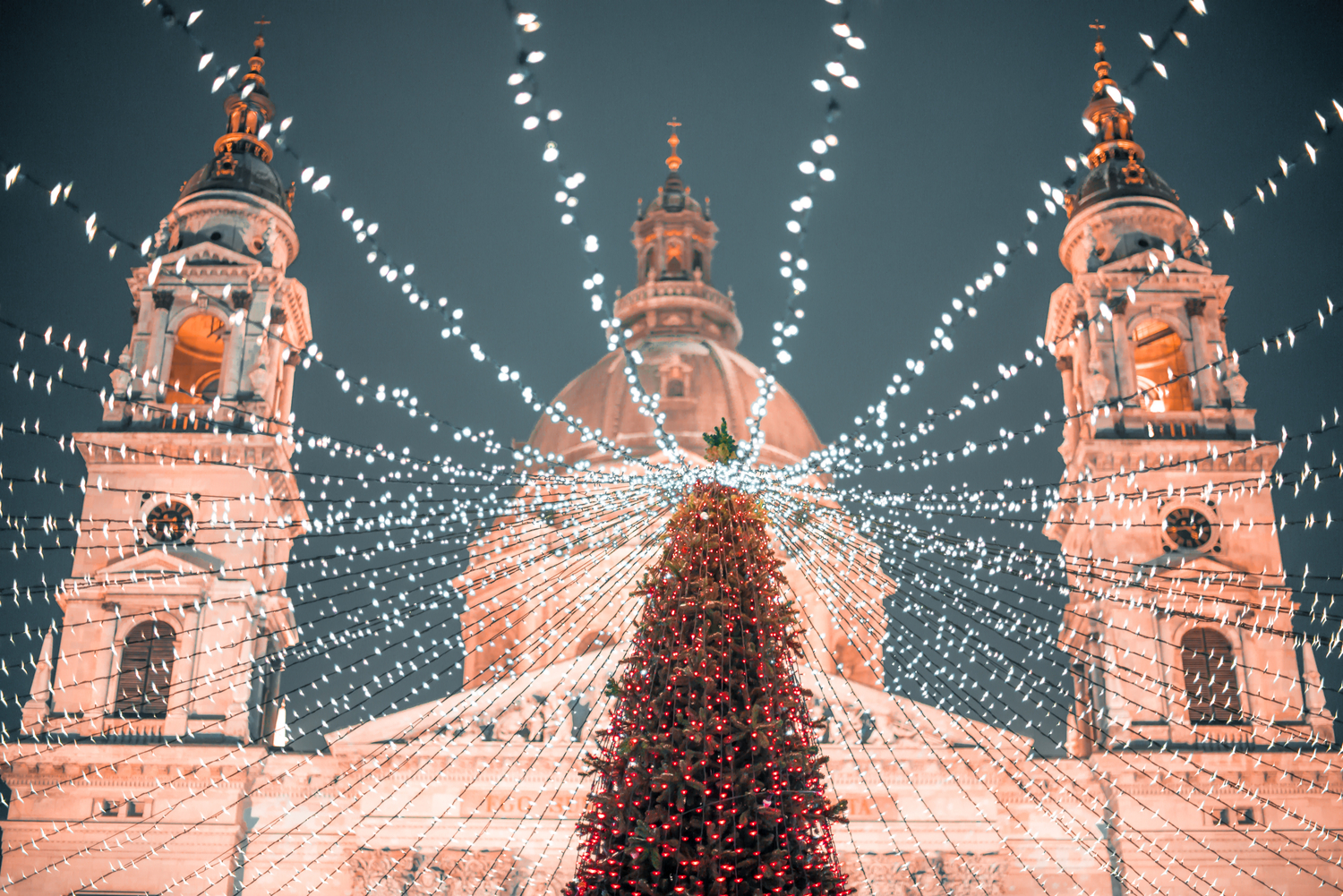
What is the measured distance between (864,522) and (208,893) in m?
13.1

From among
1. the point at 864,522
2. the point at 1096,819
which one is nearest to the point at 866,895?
the point at 1096,819

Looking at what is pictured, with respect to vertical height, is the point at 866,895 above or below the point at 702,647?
below

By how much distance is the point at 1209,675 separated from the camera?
2334cm

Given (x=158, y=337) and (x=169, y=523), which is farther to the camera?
(x=158, y=337)

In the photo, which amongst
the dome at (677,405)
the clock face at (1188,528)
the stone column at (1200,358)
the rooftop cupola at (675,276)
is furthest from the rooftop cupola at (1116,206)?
the rooftop cupola at (675,276)

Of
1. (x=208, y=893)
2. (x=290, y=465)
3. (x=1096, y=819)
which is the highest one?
(x=290, y=465)

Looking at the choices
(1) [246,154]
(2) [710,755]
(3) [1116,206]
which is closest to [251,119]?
(1) [246,154]

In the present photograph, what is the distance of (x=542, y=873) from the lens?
20922mm

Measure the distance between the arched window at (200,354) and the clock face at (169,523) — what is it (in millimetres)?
3601

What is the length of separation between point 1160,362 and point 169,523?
68.9 ft

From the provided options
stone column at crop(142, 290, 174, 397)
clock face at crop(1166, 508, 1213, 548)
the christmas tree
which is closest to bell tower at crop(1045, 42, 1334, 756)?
clock face at crop(1166, 508, 1213, 548)

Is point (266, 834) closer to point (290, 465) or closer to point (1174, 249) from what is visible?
point (290, 465)

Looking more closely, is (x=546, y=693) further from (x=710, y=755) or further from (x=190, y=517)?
(x=710, y=755)

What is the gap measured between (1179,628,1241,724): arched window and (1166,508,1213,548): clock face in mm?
1719
